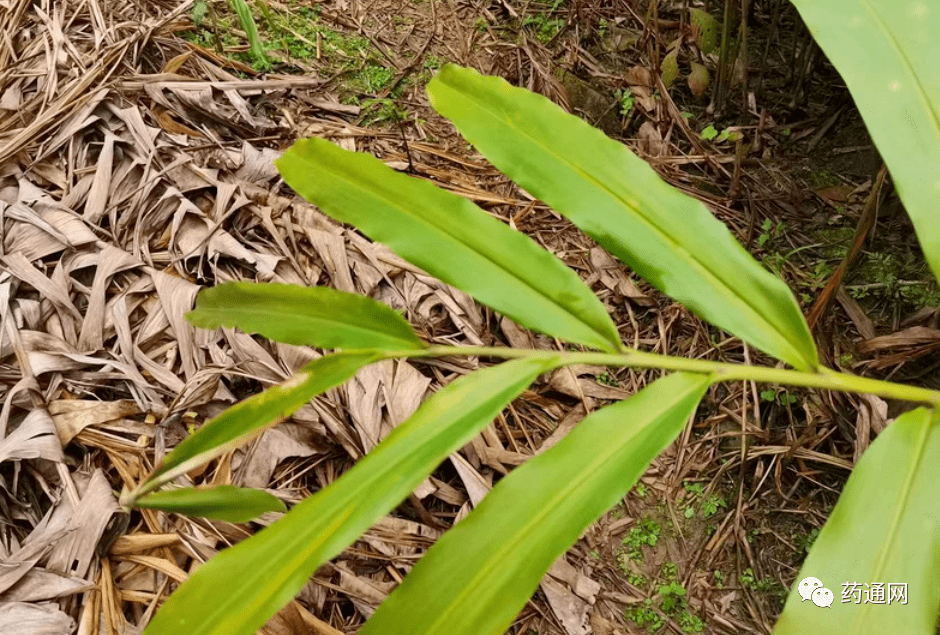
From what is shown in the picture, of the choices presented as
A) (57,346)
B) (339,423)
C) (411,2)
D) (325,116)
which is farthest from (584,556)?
(411,2)

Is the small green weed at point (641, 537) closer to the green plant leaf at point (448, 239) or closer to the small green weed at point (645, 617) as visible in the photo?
the small green weed at point (645, 617)

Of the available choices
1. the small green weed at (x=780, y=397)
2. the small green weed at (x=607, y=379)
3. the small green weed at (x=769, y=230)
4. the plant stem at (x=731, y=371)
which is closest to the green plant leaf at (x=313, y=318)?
the plant stem at (x=731, y=371)

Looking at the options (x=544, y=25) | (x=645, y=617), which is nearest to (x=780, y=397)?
(x=645, y=617)

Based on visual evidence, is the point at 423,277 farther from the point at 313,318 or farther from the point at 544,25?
the point at 544,25

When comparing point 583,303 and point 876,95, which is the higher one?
point 876,95

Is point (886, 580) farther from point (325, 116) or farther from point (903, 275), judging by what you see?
point (325, 116)
